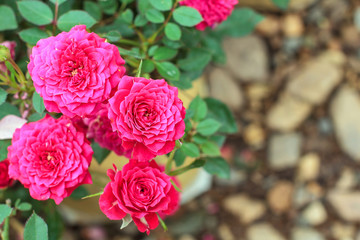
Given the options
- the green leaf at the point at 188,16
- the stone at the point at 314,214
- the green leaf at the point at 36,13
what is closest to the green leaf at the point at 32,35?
the green leaf at the point at 36,13

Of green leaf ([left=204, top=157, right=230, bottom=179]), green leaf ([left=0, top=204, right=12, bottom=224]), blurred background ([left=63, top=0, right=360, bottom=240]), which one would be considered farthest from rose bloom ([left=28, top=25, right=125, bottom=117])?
blurred background ([left=63, top=0, right=360, bottom=240])

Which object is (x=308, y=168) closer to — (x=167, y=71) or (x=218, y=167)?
(x=218, y=167)

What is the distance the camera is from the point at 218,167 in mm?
816

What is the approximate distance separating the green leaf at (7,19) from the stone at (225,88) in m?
0.87

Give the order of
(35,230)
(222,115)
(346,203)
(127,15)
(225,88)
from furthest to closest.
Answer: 1. (225,88)
2. (346,203)
3. (222,115)
4. (127,15)
5. (35,230)

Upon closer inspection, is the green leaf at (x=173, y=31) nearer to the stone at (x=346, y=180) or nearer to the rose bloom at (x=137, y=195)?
the rose bloom at (x=137, y=195)

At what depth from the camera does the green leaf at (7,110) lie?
0.68m

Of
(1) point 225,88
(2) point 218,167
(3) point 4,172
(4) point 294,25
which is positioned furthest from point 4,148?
(4) point 294,25

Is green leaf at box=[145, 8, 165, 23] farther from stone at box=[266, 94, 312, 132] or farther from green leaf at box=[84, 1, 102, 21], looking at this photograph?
stone at box=[266, 94, 312, 132]

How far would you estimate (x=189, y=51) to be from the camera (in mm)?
810

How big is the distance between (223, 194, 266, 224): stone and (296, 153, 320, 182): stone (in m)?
0.17

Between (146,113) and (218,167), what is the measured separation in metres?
0.32

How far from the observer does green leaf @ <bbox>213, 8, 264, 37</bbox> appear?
963 mm

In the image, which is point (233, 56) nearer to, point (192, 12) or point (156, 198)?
point (192, 12)
